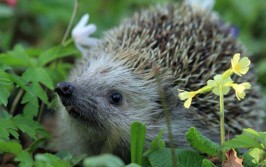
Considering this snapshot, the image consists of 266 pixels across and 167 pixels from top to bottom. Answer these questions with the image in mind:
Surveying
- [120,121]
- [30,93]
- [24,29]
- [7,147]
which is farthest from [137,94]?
[24,29]

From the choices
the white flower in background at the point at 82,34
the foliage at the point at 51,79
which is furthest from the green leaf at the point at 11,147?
the white flower in background at the point at 82,34

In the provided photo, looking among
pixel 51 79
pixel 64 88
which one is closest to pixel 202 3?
pixel 51 79

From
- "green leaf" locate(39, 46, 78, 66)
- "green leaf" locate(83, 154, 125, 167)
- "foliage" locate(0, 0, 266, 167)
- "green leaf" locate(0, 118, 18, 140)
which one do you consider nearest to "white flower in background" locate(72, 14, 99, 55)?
"foliage" locate(0, 0, 266, 167)

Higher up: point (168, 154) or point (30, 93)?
point (30, 93)

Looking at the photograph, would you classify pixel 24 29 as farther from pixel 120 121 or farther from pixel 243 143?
pixel 243 143

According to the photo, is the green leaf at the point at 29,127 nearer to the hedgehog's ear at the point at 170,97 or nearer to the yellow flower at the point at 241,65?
the hedgehog's ear at the point at 170,97

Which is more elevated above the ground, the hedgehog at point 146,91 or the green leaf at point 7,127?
the hedgehog at point 146,91

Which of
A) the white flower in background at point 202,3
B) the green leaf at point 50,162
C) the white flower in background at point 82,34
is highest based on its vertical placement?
the white flower in background at point 202,3
